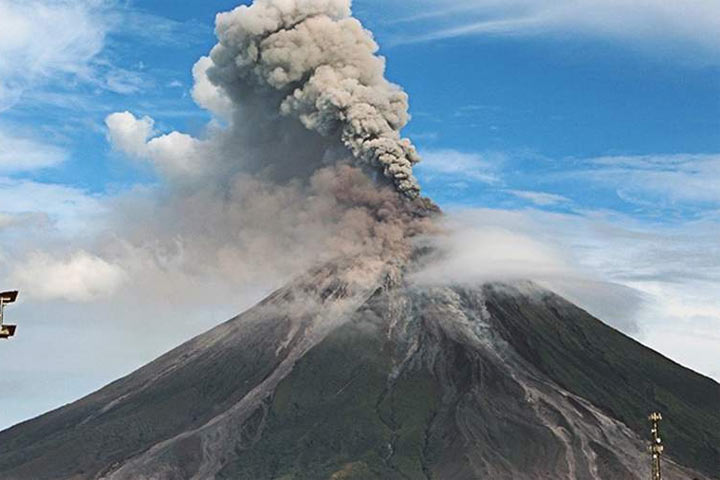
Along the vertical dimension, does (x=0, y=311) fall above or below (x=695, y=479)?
above

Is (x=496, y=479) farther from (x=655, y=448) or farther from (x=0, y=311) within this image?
(x=0, y=311)

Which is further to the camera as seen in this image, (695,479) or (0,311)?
(695,479)

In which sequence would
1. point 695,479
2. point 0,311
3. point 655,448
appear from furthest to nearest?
1. point 695,479
2. point 655,448
3. point 0,311

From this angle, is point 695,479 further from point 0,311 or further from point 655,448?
point 0,311

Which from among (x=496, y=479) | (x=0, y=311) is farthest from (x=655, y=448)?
(x=496, y=479)

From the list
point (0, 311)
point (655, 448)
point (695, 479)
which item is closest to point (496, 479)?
point (695, 479)

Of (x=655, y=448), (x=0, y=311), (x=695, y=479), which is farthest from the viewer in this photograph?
(x=695, y=479)

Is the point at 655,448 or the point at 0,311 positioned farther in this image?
the point at 655,448
